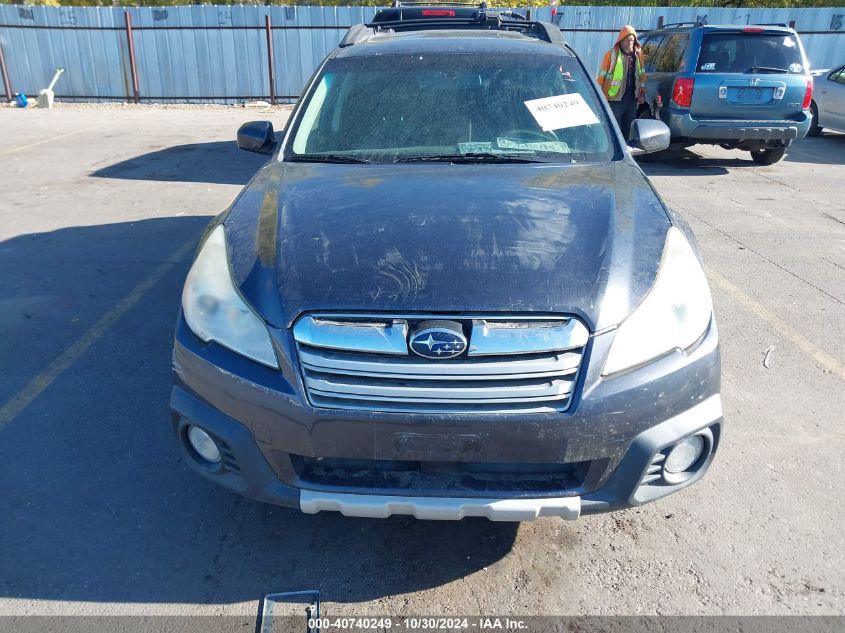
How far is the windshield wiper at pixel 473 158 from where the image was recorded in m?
3.32

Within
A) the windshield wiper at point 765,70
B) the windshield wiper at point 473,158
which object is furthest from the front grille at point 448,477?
the windshield wiper at point 765,70

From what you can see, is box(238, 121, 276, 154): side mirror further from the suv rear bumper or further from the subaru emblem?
the suv rear bumper

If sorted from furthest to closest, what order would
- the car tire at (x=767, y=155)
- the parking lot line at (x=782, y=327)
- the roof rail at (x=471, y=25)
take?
the car tire at (x=767, y=155)
the roof rail at (x=471, y=25)
the parking lot line at (x=782, y=327)

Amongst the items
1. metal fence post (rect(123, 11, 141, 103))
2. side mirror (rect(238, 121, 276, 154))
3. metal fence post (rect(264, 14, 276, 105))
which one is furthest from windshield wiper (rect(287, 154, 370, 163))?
metal fence post (rect(123, 11, 141, 103))

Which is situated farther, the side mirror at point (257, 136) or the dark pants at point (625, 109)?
the dark pants at point (625, 109)

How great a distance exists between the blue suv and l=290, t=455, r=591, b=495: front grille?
8349mm

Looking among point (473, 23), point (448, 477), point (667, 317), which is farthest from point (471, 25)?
point (448, 477)

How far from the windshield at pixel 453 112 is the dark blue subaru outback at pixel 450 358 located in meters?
0.73

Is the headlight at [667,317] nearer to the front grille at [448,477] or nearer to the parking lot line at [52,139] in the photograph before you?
the front grille at [448,477]

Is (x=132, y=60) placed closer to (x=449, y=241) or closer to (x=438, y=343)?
(x=449, y=241)

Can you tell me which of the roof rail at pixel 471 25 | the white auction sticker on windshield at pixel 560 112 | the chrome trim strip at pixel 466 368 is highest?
the roof rail at pixel 471 25

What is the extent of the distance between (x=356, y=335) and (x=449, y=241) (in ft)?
1.79

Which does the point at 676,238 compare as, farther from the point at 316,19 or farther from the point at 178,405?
the point at 316,19

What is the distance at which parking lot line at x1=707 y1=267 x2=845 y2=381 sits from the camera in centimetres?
411
